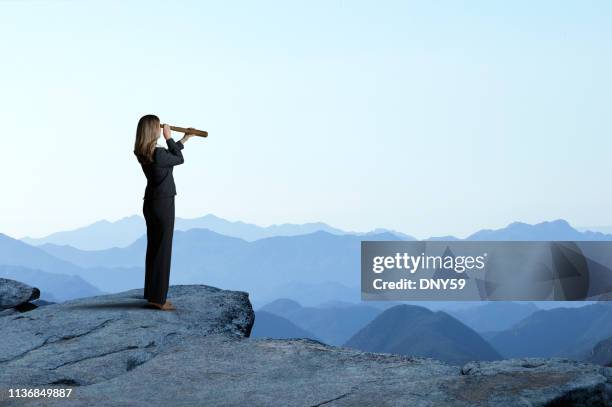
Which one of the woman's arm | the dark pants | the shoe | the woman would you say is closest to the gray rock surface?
the shoe

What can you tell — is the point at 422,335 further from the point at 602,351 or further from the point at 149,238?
the point at 149,238

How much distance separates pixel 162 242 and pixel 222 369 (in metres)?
2.60

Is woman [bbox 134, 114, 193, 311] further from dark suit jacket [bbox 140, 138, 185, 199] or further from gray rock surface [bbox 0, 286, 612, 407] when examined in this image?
gray rock surface [bbox 0, 286, 612, 407]

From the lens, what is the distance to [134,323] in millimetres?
9250

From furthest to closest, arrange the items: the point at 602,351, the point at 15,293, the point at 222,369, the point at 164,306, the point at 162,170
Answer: the point at 602,351 → the point at 15,293 → the point at 164,306 → the point at 162,170 → the point at 222,369

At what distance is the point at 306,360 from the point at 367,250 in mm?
6709

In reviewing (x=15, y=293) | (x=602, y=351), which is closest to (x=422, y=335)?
(x=602, y=351)

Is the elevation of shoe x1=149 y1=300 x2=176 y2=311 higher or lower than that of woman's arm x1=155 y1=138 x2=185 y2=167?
lower

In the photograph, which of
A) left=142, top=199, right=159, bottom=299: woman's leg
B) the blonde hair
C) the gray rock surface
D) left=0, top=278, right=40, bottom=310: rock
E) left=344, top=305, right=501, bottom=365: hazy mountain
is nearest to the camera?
the gray rock surface

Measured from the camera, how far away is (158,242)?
31.6ft

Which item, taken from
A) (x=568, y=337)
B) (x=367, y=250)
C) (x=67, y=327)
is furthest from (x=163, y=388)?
(x=568, y=337)

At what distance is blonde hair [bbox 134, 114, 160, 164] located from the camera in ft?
30.6

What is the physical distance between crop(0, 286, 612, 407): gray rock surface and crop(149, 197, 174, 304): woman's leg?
377mm

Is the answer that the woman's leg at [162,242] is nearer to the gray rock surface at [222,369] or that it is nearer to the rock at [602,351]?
the gray rock surface at [222,369]
